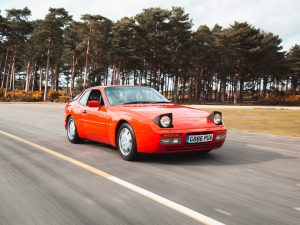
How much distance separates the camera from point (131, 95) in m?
7.55

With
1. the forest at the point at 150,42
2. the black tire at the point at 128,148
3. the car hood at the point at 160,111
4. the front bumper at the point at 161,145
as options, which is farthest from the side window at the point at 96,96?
the forest at the point at 150,42

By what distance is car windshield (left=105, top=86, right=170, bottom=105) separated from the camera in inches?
291

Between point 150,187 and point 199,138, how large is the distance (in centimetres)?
183

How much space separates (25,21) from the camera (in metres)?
65.0

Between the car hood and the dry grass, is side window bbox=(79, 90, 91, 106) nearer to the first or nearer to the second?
the car hood

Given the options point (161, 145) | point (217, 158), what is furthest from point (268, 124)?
point (161, 145)

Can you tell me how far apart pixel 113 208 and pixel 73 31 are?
65679 mm

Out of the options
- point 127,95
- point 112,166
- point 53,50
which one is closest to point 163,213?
point 112,166

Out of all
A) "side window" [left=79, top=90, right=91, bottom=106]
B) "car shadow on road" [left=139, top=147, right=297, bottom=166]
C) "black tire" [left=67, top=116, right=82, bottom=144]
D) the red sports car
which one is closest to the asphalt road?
"car shadow on road" [left=139, top=147, right=297, bottom=166]

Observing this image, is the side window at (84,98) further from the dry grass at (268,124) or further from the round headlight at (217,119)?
the dry grass at (268,124)

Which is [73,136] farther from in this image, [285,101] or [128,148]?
[285,101]

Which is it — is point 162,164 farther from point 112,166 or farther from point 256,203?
point 256,203

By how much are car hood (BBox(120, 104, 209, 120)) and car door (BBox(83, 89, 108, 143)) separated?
0.54 meters

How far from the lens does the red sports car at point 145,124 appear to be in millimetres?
6059
